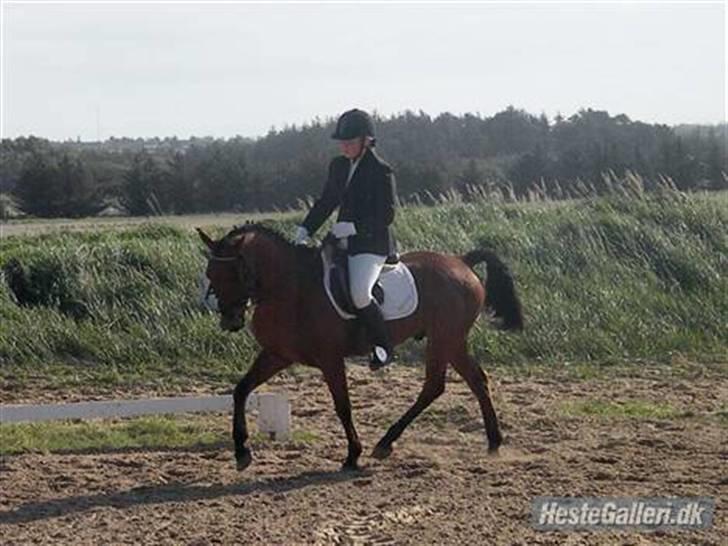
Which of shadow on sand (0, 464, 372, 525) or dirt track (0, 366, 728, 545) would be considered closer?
dirt track (0, 366, 728, 545)

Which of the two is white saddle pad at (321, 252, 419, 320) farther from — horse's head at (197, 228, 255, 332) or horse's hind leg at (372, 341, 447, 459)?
horse's head at (197, 228, 255, 332)

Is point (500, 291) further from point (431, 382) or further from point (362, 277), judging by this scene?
point (362, 277)

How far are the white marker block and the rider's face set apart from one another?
198 centimetres

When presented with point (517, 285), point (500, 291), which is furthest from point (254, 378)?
point (517, 285)

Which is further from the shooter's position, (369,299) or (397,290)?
(397,290)

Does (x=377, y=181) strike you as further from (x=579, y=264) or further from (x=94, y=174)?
(x=94, y=174)

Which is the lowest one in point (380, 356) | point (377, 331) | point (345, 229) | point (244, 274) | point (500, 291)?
point (380, 356)

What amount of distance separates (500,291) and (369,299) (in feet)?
5.16

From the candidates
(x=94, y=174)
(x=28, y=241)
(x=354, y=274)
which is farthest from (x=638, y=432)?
(x=94, y=174)

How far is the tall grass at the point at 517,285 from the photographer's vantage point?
12828 mm

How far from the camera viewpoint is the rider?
801 centimetres

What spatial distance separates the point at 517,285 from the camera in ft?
48.8

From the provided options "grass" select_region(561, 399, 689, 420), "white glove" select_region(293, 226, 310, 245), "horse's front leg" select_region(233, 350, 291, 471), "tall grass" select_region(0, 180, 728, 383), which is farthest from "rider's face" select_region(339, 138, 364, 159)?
"tall grass" select_region(0, 180, 728, 383)

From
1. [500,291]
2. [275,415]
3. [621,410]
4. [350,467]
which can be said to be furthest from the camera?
[621,410]
